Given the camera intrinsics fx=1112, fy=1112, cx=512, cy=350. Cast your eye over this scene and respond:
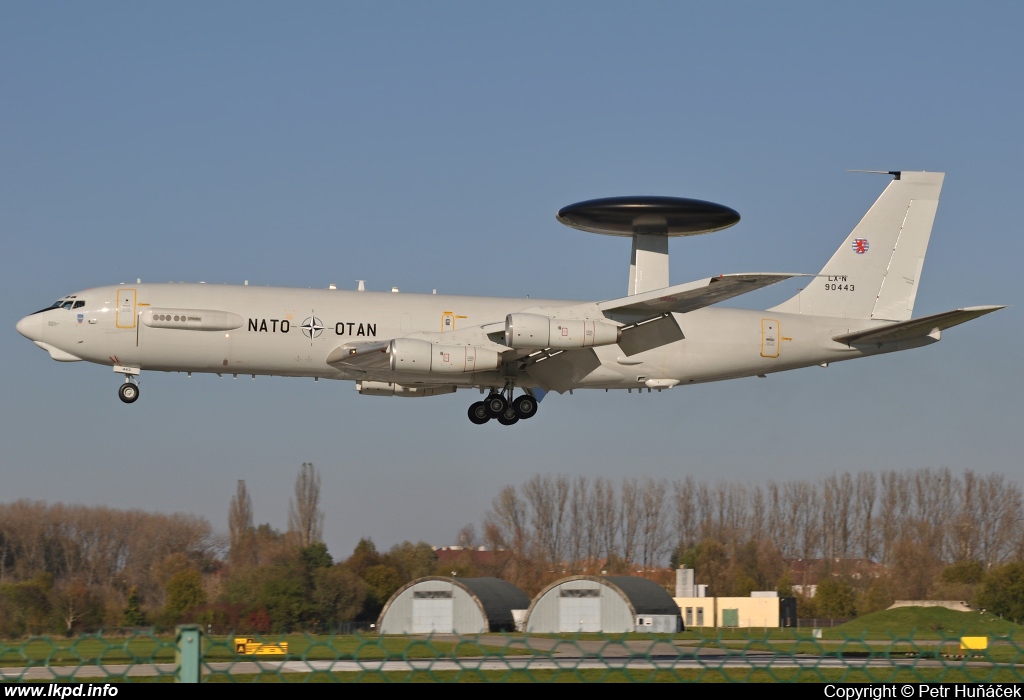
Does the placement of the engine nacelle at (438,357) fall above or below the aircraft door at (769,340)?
below

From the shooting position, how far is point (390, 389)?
38.1 metres

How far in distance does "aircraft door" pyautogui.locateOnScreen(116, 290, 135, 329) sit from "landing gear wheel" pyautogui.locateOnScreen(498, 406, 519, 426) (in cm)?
1201

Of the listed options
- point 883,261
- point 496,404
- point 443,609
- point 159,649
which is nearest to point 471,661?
point 159,649

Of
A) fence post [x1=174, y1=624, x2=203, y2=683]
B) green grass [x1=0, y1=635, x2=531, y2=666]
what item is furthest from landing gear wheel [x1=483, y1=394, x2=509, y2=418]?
fence post [x1=174, y1=624, x2=203, y2=683]

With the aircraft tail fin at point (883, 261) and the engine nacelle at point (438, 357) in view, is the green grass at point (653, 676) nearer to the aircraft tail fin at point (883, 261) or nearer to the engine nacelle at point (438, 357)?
the engine nacelle at point (438, 357)

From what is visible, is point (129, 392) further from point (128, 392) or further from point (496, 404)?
→ point (496, 404)

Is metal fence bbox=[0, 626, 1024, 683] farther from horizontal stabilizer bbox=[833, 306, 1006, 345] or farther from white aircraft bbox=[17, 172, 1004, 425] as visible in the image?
A: horizontal stabilizer bbox=[833, 306, 1006, 345]

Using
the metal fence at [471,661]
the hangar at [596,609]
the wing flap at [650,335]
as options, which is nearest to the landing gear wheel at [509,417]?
the wing flap at [650,335]

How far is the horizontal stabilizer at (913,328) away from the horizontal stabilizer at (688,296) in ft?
20.5

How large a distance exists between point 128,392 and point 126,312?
2869 millimetres

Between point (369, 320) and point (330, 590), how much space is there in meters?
8.36

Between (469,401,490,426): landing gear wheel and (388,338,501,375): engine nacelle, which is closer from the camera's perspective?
(388,338,501,375): engine nacelle

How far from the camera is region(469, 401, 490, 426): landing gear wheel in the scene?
Result: 36938 millimetres

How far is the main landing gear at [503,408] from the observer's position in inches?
1453
